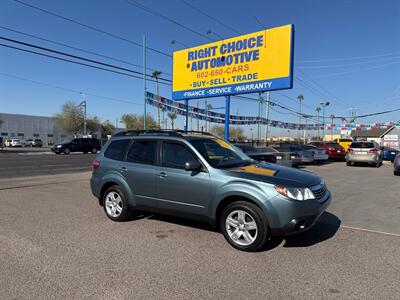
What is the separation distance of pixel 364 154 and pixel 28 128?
310ft

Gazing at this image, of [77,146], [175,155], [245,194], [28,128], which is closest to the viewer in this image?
[245,194]

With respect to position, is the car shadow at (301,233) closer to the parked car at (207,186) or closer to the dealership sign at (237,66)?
the parked car at (207,186)

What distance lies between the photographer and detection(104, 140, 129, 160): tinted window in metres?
6.23

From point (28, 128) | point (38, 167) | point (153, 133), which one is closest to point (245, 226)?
point (153, 133)

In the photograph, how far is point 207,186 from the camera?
190 inches

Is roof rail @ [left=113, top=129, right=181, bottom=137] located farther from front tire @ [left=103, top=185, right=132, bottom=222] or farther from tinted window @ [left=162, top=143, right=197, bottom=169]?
front tire @ [left=103, top=185, right=132, bottom=222]

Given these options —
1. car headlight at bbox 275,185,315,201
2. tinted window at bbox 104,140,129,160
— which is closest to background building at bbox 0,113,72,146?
tinted window at bbox 104,140,129,160

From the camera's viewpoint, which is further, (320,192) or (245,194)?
(320,192)

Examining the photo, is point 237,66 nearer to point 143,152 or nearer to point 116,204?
point 143,152

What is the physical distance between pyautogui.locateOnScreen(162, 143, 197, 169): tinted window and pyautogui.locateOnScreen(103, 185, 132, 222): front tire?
125 cm

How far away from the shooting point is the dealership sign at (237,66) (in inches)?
567

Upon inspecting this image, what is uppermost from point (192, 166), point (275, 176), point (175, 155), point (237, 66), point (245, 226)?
point (237, 66)

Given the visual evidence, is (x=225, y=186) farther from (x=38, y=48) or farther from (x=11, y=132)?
(x=11, y=132)

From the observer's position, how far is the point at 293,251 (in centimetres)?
448
